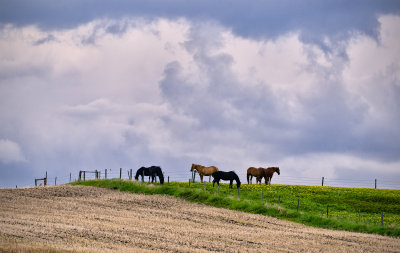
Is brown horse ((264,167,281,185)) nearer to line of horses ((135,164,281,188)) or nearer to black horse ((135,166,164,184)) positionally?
line of horses ((135,164,281,188))

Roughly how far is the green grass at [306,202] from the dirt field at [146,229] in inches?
118

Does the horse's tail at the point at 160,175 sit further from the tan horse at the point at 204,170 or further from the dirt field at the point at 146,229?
the dirt field at the point at 146,229

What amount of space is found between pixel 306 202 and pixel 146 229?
24.7m

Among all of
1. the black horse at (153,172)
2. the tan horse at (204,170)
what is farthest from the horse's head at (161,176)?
the tan horse at (204,170)

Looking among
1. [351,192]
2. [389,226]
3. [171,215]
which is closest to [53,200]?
[171,215]

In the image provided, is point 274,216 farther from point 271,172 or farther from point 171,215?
point 271,172

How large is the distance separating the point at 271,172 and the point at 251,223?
95.2ft

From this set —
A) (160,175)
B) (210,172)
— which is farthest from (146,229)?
(210,172)

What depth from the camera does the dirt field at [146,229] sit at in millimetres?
20250

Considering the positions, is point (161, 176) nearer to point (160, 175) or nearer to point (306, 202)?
point (160, 175)

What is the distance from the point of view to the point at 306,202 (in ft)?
155

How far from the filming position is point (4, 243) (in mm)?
17234

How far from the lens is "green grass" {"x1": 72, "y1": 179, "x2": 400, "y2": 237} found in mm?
38094

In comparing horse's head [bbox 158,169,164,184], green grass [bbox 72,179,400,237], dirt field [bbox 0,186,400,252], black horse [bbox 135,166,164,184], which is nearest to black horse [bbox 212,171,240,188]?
green grass [bbox 72,179,400,237]
